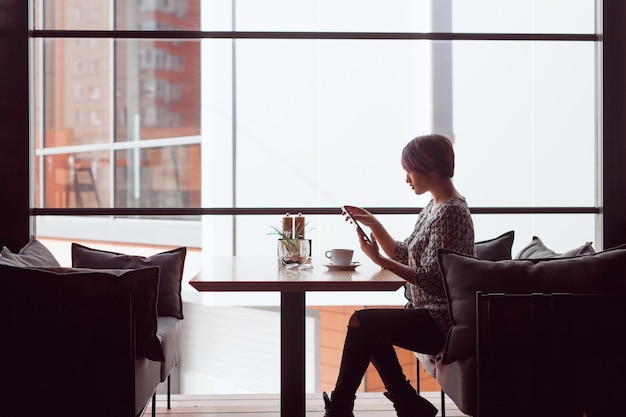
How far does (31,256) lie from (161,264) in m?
0.52

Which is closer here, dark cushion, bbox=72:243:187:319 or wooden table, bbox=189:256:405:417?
wooden table, bbox=189:256:405:417

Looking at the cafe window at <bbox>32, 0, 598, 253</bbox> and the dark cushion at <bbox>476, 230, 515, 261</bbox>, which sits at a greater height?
the cafe window at <bbox>32, 0, 598, 253</bbox>

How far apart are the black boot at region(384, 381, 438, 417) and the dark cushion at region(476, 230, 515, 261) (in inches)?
32.6

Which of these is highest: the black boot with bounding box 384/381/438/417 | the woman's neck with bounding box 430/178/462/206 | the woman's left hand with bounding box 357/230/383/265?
the woman's neck with bounding box 430/178/462/206

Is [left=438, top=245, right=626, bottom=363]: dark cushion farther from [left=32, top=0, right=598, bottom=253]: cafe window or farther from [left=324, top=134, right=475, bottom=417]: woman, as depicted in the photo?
[left=32, top=0, right=598, bottom=253]: cafe window

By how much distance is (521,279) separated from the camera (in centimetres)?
212

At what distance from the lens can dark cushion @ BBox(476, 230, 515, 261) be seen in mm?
2934

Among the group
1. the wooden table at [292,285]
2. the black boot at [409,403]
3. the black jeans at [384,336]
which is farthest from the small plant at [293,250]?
the black boot at [409,403]

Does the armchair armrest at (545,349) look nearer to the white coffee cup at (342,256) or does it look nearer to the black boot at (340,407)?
the black boot at (340,407)

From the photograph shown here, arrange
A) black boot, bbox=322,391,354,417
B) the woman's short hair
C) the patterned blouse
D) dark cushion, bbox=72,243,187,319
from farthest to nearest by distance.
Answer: dark cushion, bbox=72,243,187,319
the woman's short hair
the patterned blouse
black boot, bbox=322,391,354,417

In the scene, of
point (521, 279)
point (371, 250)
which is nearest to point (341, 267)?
point (371, 250)

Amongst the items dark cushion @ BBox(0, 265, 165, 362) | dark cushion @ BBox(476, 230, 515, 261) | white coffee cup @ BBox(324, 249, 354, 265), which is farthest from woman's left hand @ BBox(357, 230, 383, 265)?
dark cushion @ BBox(0, 265, 165, 362)

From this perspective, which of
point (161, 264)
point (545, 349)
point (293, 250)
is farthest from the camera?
point (161, 264)

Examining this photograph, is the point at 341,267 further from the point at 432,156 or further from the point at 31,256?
the point at 31,256
